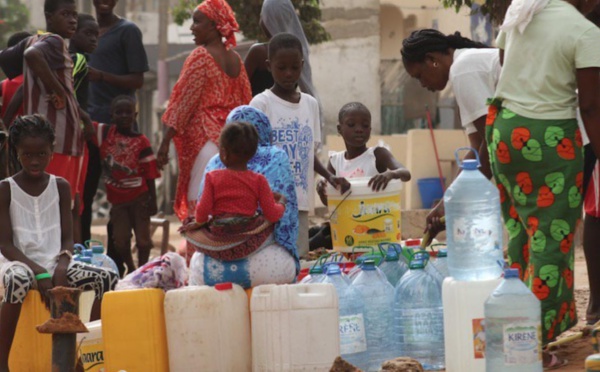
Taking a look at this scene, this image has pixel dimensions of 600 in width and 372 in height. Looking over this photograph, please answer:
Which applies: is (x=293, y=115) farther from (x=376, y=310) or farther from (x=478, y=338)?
(x=478, y=338)

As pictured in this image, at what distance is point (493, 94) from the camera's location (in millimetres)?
6516

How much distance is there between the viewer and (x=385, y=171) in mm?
8680

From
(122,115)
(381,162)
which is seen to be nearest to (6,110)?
(122,115)

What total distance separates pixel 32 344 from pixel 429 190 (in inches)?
671

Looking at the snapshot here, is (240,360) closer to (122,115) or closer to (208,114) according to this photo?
(208,114)

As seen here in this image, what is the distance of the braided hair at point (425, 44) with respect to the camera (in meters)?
6.79

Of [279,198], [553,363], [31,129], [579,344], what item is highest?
[31,129]

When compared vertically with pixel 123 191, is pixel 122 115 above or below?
above

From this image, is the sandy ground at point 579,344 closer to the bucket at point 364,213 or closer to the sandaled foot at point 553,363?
the sandaled foot at point 553,363

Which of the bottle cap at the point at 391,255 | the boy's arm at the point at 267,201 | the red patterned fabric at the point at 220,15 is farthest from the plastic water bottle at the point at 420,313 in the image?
the red patterned fabric at the point at 220,15

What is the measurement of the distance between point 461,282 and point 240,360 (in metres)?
1.24

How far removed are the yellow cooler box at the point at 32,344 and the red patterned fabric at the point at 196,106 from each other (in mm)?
2142

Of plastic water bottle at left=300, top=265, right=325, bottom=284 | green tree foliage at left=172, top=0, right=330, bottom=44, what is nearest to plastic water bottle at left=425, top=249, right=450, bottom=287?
plastic water bottle at left=300, top=265, right=325, bottom=284

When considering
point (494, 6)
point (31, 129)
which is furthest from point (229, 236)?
point (494, 6)
